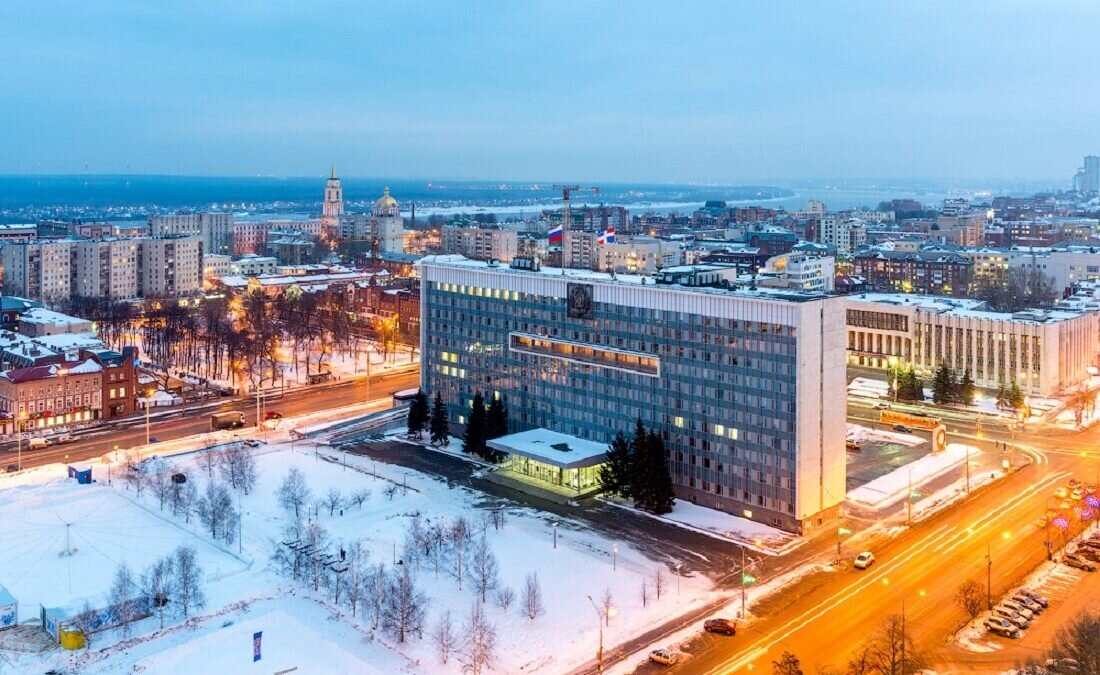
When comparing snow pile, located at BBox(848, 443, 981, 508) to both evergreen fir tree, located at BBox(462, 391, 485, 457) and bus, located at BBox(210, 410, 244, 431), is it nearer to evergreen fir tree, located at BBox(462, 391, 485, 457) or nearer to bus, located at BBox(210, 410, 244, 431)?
evergreen fir tree, located at BBox(462, 391, 485, 457)

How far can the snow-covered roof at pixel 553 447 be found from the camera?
74000 mm

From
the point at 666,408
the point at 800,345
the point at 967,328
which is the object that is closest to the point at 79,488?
the point at 666,408

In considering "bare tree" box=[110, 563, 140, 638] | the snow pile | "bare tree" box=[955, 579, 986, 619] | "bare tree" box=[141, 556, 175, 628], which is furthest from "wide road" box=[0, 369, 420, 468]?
"bare tree" box=[955, 579, 986, 619]

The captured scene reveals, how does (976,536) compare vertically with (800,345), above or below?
below

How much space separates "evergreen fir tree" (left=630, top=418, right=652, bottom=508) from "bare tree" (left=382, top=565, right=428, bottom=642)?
21.7 m

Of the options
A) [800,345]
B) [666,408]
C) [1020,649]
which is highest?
[800,345]

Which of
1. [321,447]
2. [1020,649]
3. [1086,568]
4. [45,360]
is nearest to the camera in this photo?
[1020,649]

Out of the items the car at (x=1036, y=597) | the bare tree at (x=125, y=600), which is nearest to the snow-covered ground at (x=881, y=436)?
the car at (x=1036, y=597)

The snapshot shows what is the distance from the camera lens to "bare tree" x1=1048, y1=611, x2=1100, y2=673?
132 feet

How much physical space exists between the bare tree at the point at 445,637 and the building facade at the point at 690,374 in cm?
2638

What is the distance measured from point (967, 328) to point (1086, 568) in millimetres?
59650

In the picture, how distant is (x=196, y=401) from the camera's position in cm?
10794

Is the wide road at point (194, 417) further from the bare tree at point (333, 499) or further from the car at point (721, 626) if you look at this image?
the car at point (721, 626)

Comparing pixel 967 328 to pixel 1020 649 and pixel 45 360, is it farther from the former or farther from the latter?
pixel 45 360
